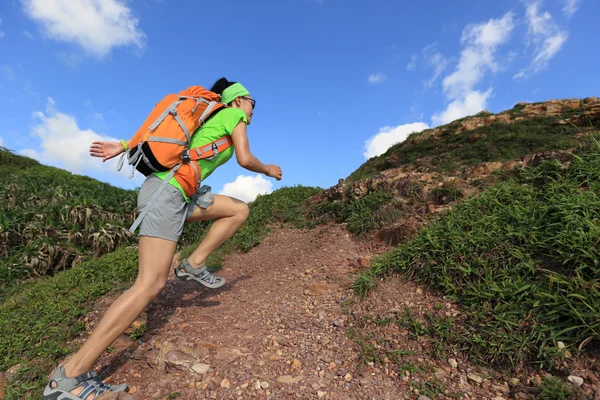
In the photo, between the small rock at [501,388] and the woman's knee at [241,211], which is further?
the woman's knee at [241,211]

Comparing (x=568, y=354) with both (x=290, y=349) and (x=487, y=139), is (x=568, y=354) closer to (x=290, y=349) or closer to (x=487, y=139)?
(x=290, y=349)

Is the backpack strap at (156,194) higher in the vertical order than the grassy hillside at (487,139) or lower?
lower

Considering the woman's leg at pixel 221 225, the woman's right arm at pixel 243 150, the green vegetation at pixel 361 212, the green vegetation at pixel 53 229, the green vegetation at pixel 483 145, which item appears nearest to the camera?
the woman's right arm at pixel 243 150

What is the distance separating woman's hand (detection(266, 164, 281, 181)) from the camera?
8.17 ft

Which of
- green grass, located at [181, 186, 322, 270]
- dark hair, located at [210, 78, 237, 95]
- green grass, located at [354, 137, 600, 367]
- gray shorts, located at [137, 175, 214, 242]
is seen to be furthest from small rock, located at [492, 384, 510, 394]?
green grass, located at [181, 186, 322, 270]

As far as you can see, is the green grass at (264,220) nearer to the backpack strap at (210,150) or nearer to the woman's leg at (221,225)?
the woman's leg at (221,225)

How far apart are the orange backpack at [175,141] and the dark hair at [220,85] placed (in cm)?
38

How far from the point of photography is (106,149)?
2352mm

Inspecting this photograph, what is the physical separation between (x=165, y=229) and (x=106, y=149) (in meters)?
0.80

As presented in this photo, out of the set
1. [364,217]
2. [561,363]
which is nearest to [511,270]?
[561,363]

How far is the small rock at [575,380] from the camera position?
66.3 inches

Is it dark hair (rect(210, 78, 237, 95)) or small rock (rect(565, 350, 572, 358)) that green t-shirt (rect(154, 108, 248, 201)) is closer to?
dark hair (rect(210, 78, 237, 95))

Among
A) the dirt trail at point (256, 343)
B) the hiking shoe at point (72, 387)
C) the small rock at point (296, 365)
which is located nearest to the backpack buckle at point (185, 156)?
the dirt trail at point (256, 343)

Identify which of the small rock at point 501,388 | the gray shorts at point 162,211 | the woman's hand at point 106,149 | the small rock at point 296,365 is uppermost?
the woman's hand at point 106,149
